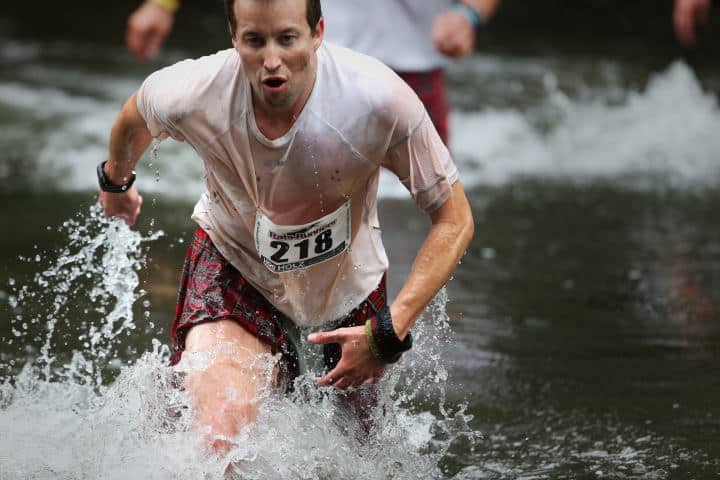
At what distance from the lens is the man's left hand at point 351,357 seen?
2.83m

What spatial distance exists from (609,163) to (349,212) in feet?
22.1

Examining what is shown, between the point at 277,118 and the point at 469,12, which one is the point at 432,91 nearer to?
the point at 469,12

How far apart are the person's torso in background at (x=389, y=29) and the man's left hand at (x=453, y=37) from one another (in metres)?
0.37

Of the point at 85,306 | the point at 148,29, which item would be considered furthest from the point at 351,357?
the point at 85,306

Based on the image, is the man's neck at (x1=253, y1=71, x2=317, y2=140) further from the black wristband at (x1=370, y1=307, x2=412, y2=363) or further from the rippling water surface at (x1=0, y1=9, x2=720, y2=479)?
the rippling water surface at (x1=0, y1=9, x2=720, y2=479)

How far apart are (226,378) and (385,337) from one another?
0.49 m

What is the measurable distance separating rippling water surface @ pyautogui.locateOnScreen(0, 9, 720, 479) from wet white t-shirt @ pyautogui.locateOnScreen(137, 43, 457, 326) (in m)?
0.41

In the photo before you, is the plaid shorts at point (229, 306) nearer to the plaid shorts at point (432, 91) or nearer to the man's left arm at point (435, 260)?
the man's left arm at point (435, 260)

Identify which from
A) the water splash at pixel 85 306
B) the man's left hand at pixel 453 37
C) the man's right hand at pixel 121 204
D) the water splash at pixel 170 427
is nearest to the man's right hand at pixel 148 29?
the water splash at pixel 85 306

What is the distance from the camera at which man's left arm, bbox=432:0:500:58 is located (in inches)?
187

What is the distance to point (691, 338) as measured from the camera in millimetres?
5125

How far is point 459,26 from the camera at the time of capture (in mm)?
4797

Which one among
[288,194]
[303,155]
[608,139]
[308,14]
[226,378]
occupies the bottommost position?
[608,139]

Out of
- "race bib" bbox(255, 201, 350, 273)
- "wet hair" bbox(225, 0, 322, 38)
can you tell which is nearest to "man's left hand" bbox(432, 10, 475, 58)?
"race bib" bbox(255, 201, 350, 273)
